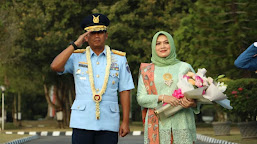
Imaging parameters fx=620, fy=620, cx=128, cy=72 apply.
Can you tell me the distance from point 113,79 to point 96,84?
190 mm

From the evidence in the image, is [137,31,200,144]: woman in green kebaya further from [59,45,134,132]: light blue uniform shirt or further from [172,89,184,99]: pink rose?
[59,45,134,132]: light blue uniform shirt

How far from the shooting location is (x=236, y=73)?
965 inches

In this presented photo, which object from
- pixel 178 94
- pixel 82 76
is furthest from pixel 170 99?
pixel 82 76

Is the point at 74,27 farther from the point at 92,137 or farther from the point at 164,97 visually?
the point at 92,137

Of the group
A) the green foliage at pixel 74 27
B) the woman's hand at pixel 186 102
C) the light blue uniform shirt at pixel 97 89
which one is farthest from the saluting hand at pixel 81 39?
the green foliage at pixel 74 27

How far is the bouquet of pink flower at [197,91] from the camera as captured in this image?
6656 mm

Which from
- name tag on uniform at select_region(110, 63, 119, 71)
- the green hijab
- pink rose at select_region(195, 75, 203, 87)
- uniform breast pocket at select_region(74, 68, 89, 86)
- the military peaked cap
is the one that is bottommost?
pink rose at select_region(195, 75, 203, 87)

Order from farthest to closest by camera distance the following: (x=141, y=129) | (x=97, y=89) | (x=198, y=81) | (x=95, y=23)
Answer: (x=141, y=129) → (x=198, y=81) → (x=95, y=23) → (x=97, y=89)

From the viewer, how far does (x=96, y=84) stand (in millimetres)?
6336

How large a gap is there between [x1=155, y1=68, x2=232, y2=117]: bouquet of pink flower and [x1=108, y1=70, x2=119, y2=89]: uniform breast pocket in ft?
2.43

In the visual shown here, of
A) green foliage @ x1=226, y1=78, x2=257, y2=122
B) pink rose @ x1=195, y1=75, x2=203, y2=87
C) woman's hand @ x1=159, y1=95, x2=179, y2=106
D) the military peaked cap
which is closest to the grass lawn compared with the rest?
green foliage @ x1=226, y1=78, x2=257, y2=122

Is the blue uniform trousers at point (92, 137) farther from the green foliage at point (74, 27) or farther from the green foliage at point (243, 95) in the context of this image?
the green foliage at point (74, 27)

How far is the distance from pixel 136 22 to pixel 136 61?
217 cm

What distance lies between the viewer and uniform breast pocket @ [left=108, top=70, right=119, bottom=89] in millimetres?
6379
